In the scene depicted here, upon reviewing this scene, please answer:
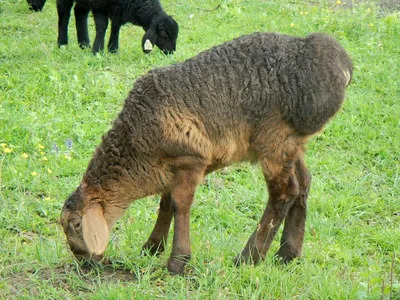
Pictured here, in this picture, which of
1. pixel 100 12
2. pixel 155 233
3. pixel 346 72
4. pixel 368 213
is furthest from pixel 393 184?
pixel 100 12

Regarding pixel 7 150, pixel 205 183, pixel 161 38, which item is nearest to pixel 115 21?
pixel 161 38

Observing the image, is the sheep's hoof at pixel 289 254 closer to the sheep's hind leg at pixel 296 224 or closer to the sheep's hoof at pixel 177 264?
the sheep's hind leg at pixel 296 224

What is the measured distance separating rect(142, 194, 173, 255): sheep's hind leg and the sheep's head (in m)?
0.53

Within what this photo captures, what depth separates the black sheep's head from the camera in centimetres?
1162

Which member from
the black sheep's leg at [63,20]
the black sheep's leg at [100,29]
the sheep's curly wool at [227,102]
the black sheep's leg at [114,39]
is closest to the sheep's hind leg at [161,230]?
the sheep's curly wool at [227,102]

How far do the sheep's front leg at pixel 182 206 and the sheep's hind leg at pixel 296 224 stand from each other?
0.87 meters

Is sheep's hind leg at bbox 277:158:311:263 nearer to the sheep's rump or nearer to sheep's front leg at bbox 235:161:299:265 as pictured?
sheep's front leg at bbox 235:161:299:265

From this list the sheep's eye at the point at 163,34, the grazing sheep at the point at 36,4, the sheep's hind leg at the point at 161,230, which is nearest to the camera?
the sheep's hind leg at the point at 161,230

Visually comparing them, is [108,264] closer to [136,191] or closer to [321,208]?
[136,191]

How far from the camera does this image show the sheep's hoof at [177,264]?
18.4 feet

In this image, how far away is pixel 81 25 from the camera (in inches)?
464

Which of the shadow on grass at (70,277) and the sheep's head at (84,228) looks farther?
the sheep's head at (84,228)

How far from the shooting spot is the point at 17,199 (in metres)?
7.19

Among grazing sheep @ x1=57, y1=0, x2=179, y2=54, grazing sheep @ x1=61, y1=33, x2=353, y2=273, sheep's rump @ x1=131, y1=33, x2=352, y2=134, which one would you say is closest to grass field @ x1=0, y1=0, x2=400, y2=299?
grazing sheep @ x1=57, y1=0, x2=179, y2=54
